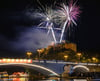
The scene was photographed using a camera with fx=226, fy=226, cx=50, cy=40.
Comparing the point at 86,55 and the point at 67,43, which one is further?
the point at 67,43

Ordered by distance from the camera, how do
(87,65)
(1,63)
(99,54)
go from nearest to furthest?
(1,63), (87,65), (99,54)

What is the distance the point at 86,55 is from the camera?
109938mm

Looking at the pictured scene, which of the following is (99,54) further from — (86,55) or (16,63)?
(16,63)

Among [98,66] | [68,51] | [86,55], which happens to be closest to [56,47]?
[68,51]

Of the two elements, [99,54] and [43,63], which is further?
[99,54]

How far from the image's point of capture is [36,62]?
219 feet

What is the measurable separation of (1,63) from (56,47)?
63600 mm

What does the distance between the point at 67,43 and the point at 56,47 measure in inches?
423

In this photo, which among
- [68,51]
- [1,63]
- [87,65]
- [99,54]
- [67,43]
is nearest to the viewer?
[1,63]

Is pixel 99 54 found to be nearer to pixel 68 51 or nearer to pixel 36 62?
pixel 68 51

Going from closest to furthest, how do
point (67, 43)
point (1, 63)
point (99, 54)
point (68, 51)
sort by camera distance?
1. point (1, 63)
2. point (99, 54)
3. point (68, 51)
4. point (67, 43)

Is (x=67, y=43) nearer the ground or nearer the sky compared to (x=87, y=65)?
nearer the sky

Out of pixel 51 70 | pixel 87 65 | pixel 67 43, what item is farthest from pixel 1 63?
pixel 67 43

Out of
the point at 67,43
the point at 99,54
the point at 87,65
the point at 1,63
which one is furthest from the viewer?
the point at 67,43
